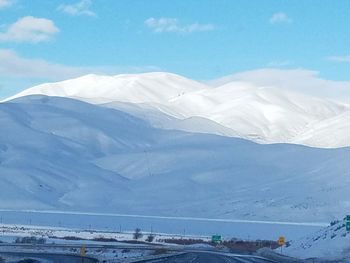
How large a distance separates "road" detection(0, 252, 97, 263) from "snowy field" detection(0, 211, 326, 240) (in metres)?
39.8

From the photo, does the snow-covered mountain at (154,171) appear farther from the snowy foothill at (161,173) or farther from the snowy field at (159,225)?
the snowy field at (159,225)

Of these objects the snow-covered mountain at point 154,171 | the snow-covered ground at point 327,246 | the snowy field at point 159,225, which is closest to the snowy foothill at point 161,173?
the snow-covered mountain at point 154,171

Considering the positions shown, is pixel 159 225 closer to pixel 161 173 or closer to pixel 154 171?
pixel 161 173

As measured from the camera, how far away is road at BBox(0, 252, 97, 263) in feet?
127

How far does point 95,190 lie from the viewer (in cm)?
13475

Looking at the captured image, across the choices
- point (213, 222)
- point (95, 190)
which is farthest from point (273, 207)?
point (95, 190)

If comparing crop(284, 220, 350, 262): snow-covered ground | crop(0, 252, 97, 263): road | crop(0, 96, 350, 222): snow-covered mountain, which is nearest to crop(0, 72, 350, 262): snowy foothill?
crop(0, 96, 350, 222): snow-covered mountain

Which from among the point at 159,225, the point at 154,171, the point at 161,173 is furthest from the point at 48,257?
the point at 154,171

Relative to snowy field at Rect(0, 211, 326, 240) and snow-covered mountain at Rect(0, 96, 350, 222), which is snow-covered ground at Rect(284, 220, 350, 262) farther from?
snow-covered mountain at Rect(0, 96, 350, 222)

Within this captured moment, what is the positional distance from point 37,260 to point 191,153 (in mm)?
126933

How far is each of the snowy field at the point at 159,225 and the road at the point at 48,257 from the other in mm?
39804

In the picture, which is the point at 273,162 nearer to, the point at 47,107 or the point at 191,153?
the point at 191,153

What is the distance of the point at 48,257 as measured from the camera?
4119 centimetres

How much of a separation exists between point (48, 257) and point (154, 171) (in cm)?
11146
